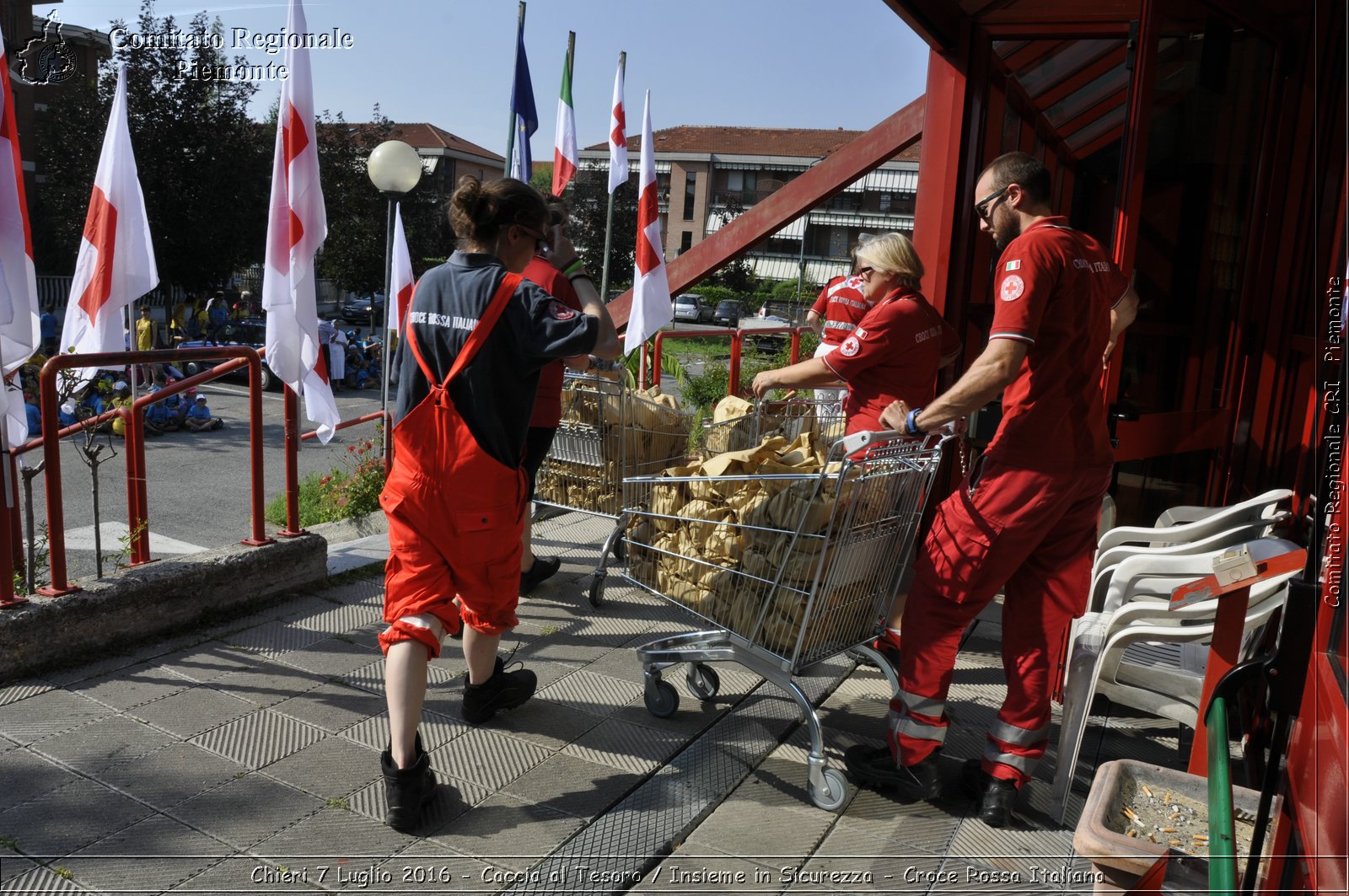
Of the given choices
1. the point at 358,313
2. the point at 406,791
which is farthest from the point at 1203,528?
the point at 358,313

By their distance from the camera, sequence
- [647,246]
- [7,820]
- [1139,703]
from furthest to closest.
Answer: [647,246] < [1139,703] < [7,820]

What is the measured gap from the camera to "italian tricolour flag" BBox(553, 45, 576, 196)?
10516 mm

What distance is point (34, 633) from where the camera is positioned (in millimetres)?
4004

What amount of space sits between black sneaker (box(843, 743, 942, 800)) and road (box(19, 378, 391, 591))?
501cm

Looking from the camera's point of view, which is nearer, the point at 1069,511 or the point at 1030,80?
the point at 1069,511

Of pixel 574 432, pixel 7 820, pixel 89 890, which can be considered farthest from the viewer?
pixel 574 432

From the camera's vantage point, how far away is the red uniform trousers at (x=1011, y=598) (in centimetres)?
335

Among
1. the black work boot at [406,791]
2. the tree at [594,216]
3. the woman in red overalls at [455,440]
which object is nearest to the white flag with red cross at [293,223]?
the woman in red overalls at [455,440]

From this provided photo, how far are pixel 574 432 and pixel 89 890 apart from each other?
126 inches

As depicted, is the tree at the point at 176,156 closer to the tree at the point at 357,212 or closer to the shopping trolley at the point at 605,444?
the tree at the point at 357,212

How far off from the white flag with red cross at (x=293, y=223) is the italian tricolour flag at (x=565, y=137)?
455cm

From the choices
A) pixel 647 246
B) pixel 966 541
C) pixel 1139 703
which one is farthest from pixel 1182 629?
pixel 647 246

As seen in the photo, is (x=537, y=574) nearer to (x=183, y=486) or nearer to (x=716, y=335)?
(x=716, y=335)

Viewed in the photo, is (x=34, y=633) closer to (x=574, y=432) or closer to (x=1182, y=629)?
(x=574, y=432)
